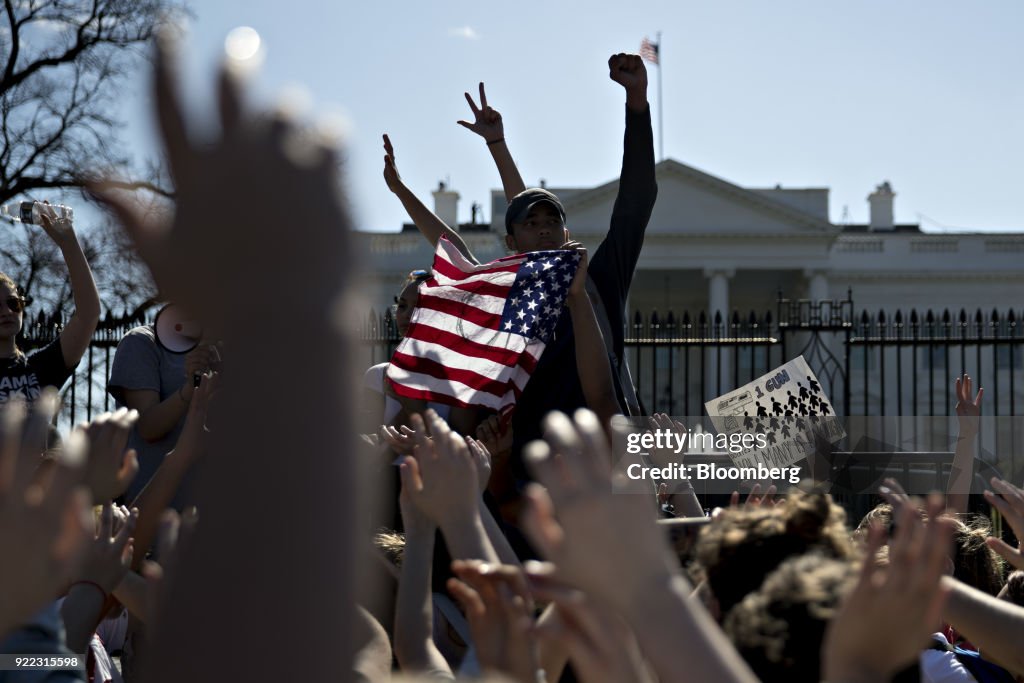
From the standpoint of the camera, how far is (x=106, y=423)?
5.02 feet

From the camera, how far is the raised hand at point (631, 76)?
3.63 metres

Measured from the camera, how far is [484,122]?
4.39m

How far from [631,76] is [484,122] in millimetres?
901

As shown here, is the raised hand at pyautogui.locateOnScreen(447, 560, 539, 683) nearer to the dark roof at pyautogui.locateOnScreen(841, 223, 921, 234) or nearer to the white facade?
the white facade

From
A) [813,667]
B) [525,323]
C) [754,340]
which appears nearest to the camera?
[813,667]

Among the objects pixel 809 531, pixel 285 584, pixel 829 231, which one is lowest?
pixel 809 531

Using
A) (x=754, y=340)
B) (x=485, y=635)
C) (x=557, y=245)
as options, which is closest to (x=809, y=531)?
(x=485, y=635)

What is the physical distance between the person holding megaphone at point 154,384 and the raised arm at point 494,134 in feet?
4.46

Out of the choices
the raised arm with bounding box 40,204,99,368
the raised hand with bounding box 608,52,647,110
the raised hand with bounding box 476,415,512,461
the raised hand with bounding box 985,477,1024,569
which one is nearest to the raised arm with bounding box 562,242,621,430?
the raised hand with bounding box 476,415,512,461

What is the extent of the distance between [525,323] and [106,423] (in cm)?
206

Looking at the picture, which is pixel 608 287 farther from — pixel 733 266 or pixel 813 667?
pixel 733 266

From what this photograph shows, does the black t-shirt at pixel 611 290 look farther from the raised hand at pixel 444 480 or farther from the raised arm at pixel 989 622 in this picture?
the raised hand at pixel 444 480

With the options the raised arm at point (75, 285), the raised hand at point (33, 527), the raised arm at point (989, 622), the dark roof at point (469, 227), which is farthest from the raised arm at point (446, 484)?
the dark roof at point (469, 227)

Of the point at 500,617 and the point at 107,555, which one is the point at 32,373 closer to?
Answer: the point at 107,555
